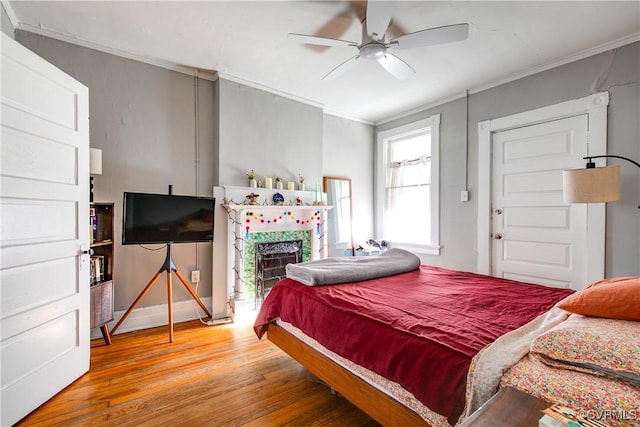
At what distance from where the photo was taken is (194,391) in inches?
73.2

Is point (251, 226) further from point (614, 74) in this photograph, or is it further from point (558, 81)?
point (614, 74)

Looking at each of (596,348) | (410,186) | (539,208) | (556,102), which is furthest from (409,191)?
(596,348)

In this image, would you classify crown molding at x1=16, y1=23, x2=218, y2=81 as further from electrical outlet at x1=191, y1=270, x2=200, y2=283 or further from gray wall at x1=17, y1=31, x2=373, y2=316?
electrical outlet at x1=191, y1=270, x2=200, y2=283

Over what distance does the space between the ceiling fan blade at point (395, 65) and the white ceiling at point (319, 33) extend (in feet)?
0.75

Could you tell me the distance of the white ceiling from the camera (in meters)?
2.11

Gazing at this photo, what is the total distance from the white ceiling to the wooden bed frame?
2.14m

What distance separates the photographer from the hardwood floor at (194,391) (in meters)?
1.62

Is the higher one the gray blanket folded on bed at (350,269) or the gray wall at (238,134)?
the gray wall at (238,134)

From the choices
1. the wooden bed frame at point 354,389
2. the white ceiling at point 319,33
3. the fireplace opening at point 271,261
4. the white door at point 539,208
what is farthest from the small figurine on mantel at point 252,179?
the white door at point 539,208

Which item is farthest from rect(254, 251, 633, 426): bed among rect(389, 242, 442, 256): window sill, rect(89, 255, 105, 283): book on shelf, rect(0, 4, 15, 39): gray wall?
rect(0, 4, 15, 39): gray wall

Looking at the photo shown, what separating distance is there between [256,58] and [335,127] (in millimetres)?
1700

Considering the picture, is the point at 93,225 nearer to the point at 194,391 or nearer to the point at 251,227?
the point at 251,227

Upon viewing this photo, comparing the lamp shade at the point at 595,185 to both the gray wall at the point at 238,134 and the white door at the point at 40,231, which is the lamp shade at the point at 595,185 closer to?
the gray wall at the point at 238,134

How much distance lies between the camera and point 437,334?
1212mm
